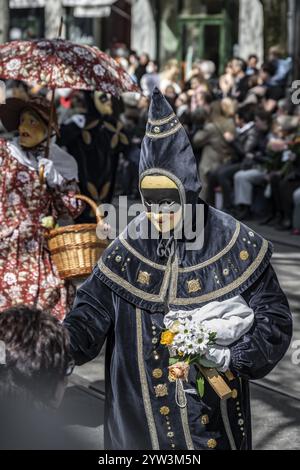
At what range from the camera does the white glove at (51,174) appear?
6609mm

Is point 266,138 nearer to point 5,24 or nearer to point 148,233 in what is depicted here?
point 5,24

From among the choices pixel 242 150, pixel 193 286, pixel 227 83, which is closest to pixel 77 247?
pixel 193 286

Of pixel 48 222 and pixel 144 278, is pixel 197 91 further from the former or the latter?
pixel 144 278

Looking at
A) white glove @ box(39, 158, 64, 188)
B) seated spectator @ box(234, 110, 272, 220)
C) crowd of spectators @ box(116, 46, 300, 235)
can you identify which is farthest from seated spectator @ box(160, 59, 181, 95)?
white glove @ box(39, 158, 64, 188)

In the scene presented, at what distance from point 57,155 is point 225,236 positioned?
3.10m

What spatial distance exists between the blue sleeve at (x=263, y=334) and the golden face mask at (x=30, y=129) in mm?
3056

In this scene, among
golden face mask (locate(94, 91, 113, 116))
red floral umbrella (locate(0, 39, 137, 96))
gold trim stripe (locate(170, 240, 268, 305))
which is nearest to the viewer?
gold trim stripe (locate(170, 240, 268, 305))

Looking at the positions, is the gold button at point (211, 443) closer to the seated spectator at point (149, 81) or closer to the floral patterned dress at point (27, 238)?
the floral patterned dress at point (27, 238)

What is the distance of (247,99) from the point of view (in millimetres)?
17141

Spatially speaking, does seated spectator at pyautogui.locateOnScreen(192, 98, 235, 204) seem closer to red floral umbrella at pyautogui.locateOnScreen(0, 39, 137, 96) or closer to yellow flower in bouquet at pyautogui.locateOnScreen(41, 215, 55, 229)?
red floral umbrella at pyautogui.locateOnScreen(0, 39, 137, 96)

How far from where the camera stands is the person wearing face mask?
663cm

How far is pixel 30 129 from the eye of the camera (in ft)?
22.1

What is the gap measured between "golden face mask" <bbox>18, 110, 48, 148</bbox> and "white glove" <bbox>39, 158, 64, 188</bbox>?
6.3 inches

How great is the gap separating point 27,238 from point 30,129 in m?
0.68
